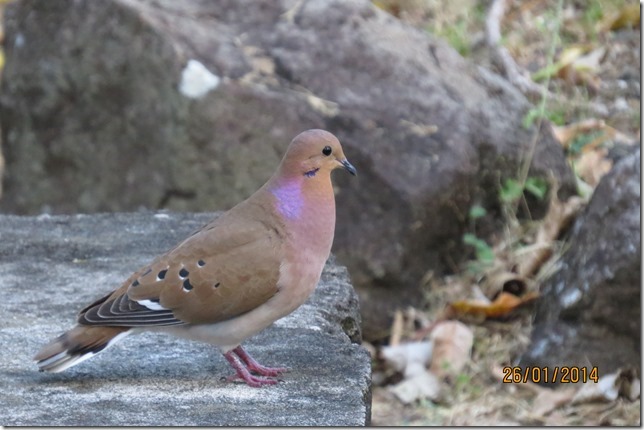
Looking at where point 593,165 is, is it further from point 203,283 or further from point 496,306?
point 203,283

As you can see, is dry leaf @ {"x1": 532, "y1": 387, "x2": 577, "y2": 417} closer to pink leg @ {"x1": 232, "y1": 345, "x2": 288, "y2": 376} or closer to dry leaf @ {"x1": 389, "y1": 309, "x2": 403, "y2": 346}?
dry leaf @ {"x1": 389, "y1": 309, "x2": 403, "y2": 346}

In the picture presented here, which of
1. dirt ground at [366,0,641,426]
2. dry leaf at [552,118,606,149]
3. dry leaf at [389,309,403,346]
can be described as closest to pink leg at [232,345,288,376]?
dirt ground at [366,0,641,426]

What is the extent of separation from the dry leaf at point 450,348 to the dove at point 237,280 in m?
2.28

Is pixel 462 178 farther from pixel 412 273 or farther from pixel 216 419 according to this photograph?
pixel 216 419

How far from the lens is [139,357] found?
3.69 meters

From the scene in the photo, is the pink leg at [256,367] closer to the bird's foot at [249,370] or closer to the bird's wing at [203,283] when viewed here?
the bird's foot at [249,370]

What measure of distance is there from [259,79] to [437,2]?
3106 mm

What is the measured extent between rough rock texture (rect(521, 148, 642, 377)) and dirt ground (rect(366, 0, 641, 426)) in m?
0.18

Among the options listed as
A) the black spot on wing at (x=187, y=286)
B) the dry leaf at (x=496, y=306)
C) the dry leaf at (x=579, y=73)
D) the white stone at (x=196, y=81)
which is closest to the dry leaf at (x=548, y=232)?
the dry leaf at (x=496, y=306)

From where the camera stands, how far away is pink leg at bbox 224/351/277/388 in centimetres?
342

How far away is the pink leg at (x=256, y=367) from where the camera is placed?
11.4ft

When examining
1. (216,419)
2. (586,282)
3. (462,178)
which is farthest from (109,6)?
(216,419)

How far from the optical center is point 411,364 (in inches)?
230

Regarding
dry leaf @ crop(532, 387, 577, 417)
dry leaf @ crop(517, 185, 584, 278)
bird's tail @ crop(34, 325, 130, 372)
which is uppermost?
bird's tail @ crop(34, 325, 130, 372)
